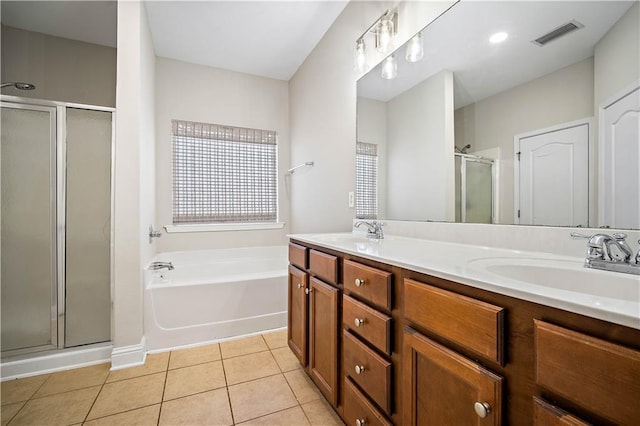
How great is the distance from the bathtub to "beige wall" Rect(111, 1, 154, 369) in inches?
5.9

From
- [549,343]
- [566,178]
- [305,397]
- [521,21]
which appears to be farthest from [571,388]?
[305,397]

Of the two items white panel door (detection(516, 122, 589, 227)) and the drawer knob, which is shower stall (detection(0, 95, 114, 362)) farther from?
white panel door (detection(516, 122, 589, 227))

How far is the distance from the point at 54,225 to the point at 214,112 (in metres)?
1.85

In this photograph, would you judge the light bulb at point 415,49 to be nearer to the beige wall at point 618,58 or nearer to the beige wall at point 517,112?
the beige wall at point 517,112

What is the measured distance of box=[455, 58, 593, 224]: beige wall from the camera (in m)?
0.95

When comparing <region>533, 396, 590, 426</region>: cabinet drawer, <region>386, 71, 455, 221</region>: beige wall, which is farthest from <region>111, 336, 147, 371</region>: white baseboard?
<region>533, 396, 590, 426</region>: cabinet drawer

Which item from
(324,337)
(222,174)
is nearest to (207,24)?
(222,174)

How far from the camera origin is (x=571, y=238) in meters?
0.92

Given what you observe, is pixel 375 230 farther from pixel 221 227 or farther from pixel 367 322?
pixel 221 227

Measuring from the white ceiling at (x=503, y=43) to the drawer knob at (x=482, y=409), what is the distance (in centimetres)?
111

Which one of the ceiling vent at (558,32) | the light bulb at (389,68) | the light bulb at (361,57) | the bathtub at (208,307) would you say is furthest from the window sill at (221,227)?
the ceiling vent at (558,32)

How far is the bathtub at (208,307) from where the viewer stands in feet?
7.04

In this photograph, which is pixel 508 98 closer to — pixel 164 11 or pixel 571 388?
pixel 571 388

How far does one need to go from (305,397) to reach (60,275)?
71.4 inches
